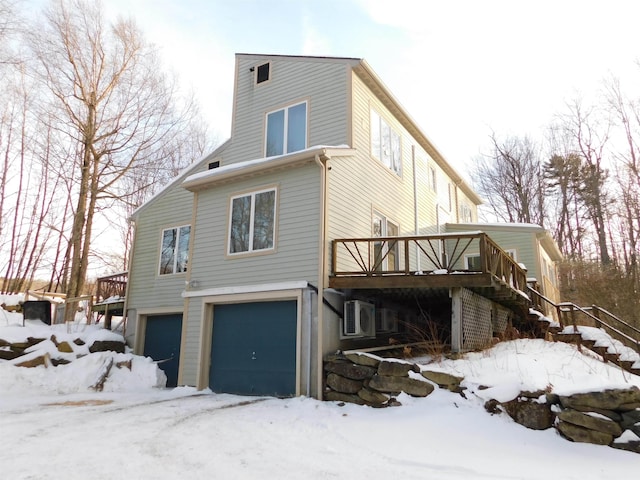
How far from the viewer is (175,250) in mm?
13102

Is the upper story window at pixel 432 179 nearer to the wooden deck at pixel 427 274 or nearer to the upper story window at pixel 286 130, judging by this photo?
the wooden deck at pixel 427 274

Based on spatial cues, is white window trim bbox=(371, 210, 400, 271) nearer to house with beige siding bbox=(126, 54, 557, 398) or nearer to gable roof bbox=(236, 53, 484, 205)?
house with beige siding bbox=(126, 54, 557, 398)

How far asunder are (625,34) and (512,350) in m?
15.1

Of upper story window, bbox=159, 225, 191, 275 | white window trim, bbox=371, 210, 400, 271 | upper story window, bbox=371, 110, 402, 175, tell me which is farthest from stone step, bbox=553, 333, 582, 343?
upper story window, bbox=159, 225, 191, 275

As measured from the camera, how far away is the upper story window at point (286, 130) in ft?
37.7

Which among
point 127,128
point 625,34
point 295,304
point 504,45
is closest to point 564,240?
point 625,34

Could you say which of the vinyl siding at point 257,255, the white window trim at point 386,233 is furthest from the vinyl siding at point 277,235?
the white window trim at point 386,233

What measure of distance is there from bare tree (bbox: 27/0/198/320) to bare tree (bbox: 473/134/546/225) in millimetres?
22241

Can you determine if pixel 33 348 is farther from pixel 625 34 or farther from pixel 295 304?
pixel 625 34

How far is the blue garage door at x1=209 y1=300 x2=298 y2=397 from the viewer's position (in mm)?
8953

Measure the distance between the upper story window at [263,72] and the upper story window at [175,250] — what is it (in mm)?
4940

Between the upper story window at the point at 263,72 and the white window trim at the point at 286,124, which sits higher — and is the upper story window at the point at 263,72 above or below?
above

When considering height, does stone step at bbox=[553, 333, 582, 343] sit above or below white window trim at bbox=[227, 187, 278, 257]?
below

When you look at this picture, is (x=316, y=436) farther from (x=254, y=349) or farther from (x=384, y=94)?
(x=384, y=94)
